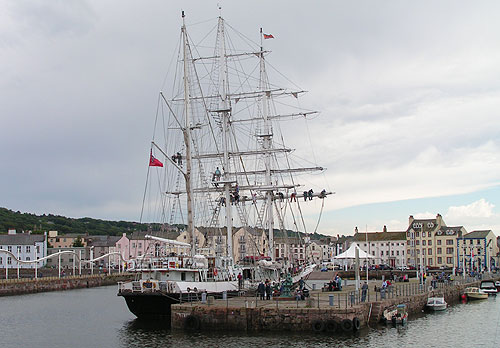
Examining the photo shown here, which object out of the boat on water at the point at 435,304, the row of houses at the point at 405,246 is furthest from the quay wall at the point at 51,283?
the boat on water at the point at 435,304

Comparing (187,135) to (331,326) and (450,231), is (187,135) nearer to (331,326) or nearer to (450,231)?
(331,326)

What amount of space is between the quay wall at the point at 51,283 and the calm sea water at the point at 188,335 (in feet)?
79.9

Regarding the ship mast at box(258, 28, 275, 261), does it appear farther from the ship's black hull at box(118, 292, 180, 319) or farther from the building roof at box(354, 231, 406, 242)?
the building roof at box(354, 231, 406, 242)

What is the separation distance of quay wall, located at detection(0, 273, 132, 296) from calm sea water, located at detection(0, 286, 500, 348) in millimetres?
24349

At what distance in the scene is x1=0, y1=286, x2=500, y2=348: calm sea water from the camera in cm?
3628

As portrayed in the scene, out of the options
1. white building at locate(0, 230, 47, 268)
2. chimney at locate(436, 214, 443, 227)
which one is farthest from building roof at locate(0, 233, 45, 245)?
chimney at locate(436, 214, 443, 227)

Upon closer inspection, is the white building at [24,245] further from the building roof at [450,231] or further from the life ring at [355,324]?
the life ring at [355,324]

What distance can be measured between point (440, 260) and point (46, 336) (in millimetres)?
123779

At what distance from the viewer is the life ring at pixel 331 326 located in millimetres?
37031

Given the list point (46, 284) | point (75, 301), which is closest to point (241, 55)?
point (75, 301)

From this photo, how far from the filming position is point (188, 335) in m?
38.9

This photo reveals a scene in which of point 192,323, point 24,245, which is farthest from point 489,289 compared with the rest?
point 24,245

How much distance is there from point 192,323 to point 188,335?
132 centimetres

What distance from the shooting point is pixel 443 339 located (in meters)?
39.2
